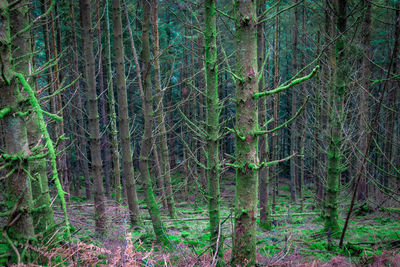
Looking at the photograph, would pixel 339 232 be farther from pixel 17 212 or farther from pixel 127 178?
pixel 17 212

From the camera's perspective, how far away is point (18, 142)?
2961mm

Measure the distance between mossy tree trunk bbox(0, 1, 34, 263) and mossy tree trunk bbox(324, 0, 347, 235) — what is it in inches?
228

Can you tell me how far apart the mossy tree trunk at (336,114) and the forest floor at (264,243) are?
2.22 feet

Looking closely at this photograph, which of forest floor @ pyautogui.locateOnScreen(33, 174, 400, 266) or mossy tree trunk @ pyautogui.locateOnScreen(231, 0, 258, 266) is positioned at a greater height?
mossy tree trunk @ pyautogui.locateOnScreen(231, 0, 258, 266)

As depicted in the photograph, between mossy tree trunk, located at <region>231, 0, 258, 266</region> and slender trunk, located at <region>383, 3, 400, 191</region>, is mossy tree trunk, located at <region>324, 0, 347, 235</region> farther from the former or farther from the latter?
mossy tree trunk, located at <region>231, 0, 258, 266</region>

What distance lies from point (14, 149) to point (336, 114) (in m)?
Result: 6.24

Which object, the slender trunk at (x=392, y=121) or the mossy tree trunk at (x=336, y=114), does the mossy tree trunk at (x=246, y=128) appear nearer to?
the slender trunk at (x=392, y=121)

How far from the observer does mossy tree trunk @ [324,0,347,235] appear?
6.25 m

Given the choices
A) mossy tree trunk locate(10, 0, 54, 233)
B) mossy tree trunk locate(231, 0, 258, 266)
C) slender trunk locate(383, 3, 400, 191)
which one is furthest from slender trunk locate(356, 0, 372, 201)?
mossy tree trunk locate(10, 0, 54, 233)

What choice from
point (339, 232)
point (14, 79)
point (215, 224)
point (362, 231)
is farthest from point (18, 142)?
point (362, 231)

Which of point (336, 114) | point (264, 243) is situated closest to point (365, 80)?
point (336, 114)

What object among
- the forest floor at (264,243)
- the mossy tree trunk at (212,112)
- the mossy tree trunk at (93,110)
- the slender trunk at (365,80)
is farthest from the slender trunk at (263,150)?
the mossy tree trunk at (93,110)

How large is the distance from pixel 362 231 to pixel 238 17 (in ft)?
23.3

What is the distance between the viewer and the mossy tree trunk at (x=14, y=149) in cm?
287
